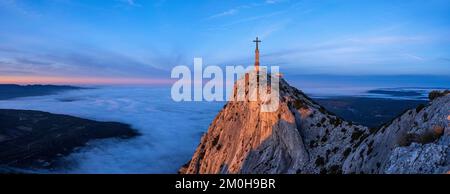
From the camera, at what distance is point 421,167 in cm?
1413

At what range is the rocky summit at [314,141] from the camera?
51.3 ft

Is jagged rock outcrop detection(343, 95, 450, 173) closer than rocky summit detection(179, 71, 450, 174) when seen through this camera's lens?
Yes

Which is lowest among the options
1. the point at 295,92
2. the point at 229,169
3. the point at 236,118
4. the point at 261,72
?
the point at 229,169

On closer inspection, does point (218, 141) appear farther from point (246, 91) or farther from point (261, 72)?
point (261, 72)

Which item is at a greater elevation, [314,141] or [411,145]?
[411,145]

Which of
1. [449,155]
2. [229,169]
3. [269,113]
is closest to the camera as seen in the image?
[449,155]

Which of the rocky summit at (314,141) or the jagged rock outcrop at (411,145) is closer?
the jagged rock outcrop at (411,145)

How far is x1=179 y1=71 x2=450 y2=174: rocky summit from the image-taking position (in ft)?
51.3

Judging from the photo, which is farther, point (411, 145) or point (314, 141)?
point (314, 141)

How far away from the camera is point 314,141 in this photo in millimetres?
33625

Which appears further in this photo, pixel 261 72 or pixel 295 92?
pixel 261 72
